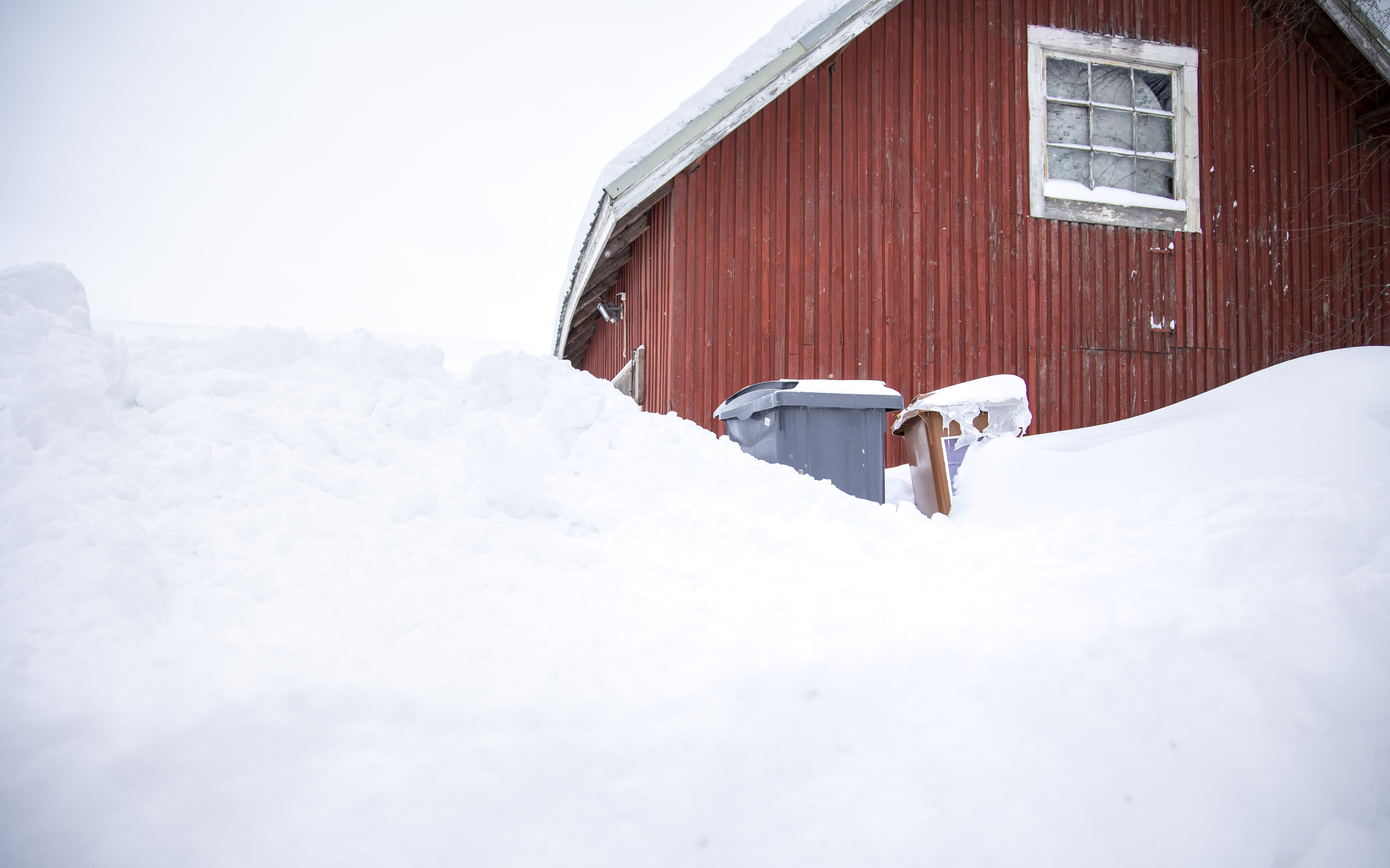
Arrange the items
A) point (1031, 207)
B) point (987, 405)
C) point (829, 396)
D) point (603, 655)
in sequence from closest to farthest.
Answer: point (603, 655) → point (829, 396) → point (987, 405) → point (1031, 207)

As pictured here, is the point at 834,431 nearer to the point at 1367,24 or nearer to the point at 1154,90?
the point at 1154,90

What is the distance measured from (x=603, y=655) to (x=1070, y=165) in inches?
240

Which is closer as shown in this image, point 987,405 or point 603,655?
point 603,655

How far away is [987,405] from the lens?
403 cm

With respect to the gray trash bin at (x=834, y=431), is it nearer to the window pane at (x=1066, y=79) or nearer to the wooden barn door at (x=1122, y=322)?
the wooden barn door at (x=1122, y=322)

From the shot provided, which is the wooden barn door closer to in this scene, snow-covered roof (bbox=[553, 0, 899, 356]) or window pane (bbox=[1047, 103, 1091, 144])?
window pane (bbox=[1047, 103, 1091, 144])

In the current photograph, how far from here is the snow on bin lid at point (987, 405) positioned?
4000 mm

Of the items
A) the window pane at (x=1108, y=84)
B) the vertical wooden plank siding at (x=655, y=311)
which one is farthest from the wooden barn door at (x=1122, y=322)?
the vertical wooden plank siding at (x=655, y=311)

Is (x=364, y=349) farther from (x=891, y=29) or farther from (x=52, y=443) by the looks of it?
(x=891, y=29)

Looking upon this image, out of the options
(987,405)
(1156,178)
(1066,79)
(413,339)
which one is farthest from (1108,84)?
(413,339)

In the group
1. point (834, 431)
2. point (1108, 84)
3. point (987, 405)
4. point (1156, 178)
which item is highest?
point (1108, 84)

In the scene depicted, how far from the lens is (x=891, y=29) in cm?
567

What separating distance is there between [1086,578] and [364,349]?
292 centimetres

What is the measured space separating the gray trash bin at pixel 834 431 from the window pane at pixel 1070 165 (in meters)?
3.54
